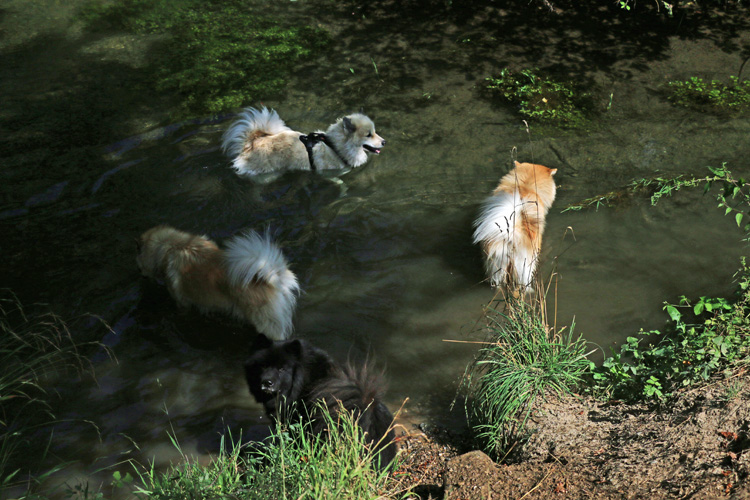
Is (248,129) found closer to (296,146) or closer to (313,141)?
(296,146)

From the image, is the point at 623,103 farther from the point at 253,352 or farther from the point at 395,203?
the point at 253,352

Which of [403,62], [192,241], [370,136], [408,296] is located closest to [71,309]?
[192,241]

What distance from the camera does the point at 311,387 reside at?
3340mm

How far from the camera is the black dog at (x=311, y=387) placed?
300 cm

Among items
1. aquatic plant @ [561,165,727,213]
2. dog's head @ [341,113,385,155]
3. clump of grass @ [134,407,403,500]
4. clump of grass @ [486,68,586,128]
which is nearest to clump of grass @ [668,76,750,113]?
clump of grass @ [486,68,586,128]

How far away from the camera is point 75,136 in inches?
246

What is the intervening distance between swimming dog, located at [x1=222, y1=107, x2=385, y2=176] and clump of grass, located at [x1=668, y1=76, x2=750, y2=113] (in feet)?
11.7

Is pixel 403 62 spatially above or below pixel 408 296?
above

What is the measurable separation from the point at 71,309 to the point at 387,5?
6330 millimetres

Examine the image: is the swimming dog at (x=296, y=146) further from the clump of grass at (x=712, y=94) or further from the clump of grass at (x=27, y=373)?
the clump of grass at (x=712, y=94)

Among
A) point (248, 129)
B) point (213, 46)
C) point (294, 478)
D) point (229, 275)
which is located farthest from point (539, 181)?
point (213, 46)

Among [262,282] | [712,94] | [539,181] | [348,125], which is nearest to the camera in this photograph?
[262,282]

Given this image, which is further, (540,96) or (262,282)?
(540,96)

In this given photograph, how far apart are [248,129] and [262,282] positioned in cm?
247
